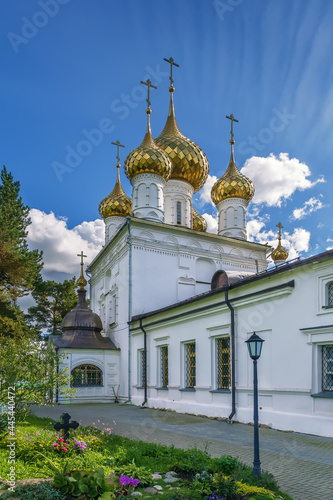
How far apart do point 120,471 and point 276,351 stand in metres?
5.84

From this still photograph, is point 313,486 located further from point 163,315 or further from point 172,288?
point 172,288

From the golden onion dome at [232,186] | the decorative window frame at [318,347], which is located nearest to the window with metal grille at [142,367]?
the decorative window frame at [318,347]

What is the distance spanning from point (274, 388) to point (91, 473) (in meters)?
6.42

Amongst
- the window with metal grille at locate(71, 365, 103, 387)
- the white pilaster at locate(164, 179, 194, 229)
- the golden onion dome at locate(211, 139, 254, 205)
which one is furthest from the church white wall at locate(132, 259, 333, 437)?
the golden onion dome at locate(211, 139, 254, 205)

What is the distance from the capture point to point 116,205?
26062 mm

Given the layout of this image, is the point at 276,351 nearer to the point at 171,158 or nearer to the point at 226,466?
the point at 226,466

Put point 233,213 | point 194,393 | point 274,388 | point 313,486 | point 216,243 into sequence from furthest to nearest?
point 233,213 → point 216,243 → point 194,393 → point 274,388 → point 313,486

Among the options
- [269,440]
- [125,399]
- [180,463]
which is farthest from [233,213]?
[180,463]

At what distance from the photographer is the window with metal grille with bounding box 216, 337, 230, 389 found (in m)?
12.0

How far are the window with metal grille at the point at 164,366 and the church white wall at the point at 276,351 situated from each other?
1.55m

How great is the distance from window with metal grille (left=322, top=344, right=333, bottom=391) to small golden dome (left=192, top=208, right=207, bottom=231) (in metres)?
18.4

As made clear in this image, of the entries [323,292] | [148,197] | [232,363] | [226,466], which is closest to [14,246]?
[148,197]

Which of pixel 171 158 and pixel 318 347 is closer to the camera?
pixel 318 347

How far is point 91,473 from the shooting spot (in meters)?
4.46
